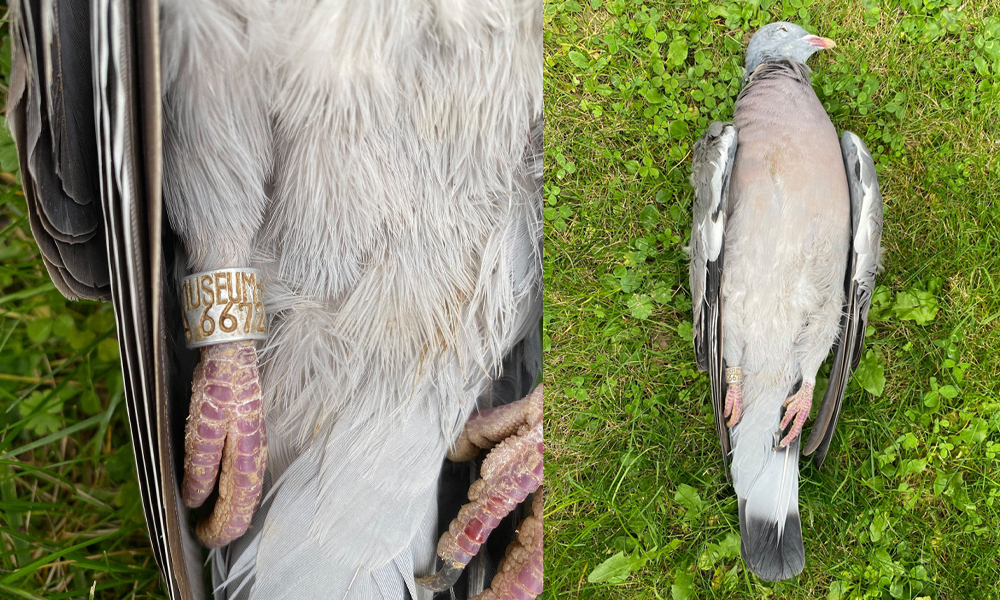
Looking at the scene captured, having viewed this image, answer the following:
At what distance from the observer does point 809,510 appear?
1.00 m

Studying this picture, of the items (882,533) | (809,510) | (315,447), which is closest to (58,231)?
(315,447)

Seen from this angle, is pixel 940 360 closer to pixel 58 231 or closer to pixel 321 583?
pixel 321 583

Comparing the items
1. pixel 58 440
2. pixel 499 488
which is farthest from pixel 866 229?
pixel 58 440

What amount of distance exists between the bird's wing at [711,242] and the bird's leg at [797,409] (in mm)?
108

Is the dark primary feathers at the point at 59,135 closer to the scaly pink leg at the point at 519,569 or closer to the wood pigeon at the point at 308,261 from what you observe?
the wood pigeon at the point at 308,261

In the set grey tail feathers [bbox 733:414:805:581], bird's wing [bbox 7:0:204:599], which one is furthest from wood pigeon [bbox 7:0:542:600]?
grey tail feathers [bbox 733:414:805:581]

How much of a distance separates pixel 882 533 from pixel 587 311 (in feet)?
2.08

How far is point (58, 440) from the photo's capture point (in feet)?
2.80

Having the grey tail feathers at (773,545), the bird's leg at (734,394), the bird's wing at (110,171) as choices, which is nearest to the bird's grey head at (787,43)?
the bird's leg at (734,394)

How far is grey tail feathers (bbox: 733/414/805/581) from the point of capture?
36.6 inches

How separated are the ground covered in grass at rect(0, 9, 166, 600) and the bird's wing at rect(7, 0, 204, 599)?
0.40 metres

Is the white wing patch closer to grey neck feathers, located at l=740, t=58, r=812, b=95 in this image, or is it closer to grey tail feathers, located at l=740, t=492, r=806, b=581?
grey neck feathers, located at l=740, t=58, r=812, b=95

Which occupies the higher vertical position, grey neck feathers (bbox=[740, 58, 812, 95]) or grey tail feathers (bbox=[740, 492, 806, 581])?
grey neck feathers (bbox=[740, 58, 812, 95])

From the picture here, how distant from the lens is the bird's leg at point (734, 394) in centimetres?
91
